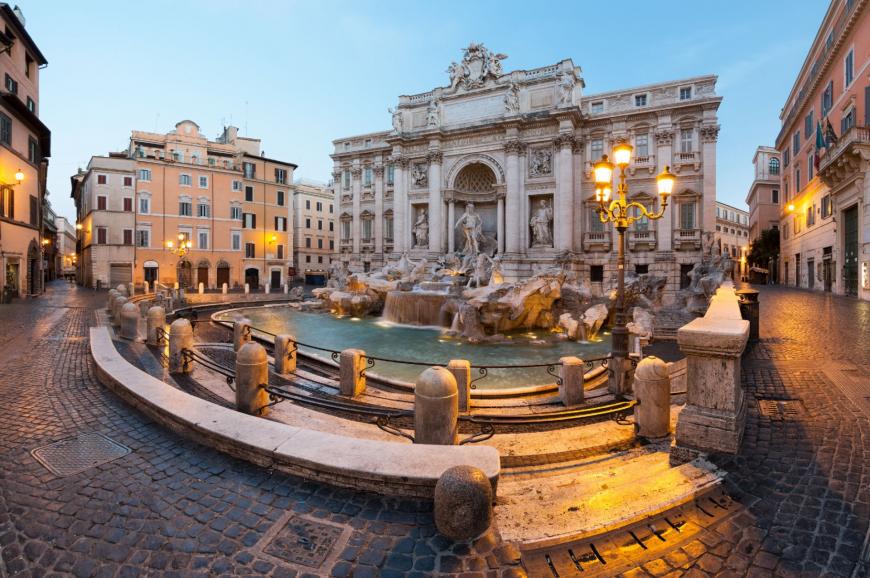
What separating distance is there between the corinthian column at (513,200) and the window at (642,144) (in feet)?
26.6

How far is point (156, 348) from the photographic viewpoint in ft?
33.9

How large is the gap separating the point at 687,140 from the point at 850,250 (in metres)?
11.5

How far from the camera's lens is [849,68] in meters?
21.3

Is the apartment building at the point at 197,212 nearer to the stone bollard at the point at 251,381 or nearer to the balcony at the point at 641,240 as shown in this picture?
the balcony at the point at 641,240

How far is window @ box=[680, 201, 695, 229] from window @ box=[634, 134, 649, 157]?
4.49 meters

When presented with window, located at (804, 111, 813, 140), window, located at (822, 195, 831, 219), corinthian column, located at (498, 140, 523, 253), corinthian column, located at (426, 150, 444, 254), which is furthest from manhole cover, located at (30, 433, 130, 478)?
window, located at (804, 111, 813, 140)

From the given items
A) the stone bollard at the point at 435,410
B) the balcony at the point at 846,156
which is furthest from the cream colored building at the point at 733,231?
the stone bollard at the point at 435,410

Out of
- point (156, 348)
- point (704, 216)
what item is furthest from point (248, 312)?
point (704, 216)

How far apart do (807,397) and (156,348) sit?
520 inches

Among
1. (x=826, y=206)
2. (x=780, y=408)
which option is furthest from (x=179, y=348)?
(x=826, y=206)

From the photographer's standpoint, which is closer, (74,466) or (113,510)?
(113,510)

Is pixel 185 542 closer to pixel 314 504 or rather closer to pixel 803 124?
pixel 314 504

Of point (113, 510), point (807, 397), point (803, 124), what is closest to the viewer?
point (113, 510)

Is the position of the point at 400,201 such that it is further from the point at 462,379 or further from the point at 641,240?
the point at 462,379
